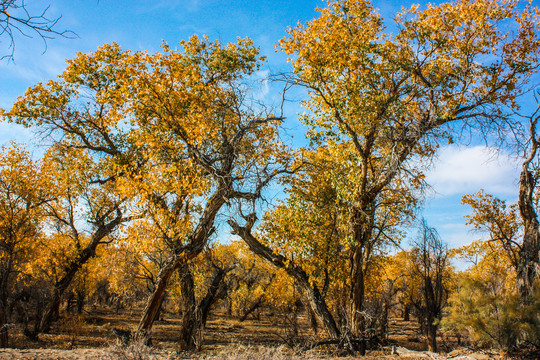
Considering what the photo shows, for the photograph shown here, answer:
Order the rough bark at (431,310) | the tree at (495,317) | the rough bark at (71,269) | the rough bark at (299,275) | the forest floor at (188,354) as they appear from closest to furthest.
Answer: the forest floor at (188,354) → the tree at (495,317) → the rough bark at (299,275) → the rough bark at (431,310) → the rough bark at (71,269)

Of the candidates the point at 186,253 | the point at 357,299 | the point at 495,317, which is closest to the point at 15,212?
the point at 186,253

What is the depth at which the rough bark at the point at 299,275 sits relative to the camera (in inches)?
327

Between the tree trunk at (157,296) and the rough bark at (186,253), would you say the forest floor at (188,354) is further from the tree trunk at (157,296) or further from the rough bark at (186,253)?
the rough bark at (186,253)

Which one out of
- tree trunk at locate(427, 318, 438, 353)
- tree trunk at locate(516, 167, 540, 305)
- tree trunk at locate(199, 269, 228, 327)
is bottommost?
tree trunk at locate(427, 318, 438, 353)

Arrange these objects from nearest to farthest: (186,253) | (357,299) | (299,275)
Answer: (186,253) < (357,299) < (299,275)

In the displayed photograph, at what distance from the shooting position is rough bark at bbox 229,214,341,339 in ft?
27.3

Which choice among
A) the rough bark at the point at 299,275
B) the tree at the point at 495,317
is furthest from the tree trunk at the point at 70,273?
the tree at the point at 495,317

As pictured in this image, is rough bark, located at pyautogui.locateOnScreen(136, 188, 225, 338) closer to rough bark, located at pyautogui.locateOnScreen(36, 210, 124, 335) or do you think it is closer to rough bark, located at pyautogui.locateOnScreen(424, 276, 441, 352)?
rough bark, located at pyautogui.locateOnScreen(36, 210, 124, 335)

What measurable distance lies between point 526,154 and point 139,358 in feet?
32.8

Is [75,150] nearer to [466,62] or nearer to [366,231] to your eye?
[366,231]

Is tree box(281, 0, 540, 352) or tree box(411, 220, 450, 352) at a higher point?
tree box(281, 0, 540, 352)

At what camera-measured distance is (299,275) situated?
349 inches

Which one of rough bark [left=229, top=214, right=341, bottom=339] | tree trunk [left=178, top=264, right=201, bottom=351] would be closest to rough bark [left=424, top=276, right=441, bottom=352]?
rough bark [left=229, top=214, right=341, bottom=339]

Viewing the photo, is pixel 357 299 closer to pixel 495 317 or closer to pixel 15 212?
pixel 495 317
